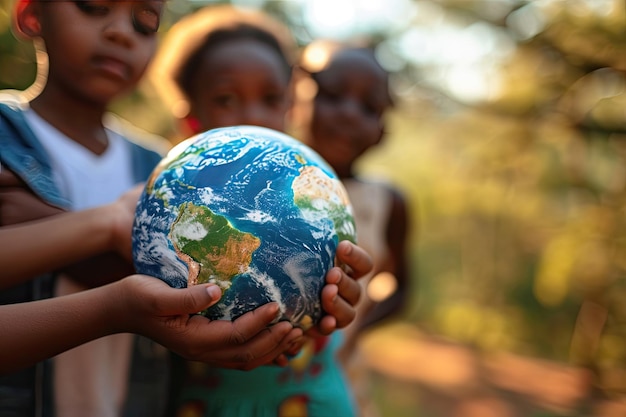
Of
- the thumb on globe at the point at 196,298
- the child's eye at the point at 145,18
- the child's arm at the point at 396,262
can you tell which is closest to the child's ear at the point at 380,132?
the child's arm at the point at 396,262

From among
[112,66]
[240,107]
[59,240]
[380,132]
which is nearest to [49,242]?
[59,240]

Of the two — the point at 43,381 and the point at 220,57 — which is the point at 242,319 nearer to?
the point at 43,381

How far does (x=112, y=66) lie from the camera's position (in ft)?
6.64

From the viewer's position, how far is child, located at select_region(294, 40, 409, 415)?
3.10 m

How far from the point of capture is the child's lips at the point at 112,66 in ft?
6.57

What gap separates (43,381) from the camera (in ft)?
6.28

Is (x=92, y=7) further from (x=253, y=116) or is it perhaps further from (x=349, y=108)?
(x=349, y=108)

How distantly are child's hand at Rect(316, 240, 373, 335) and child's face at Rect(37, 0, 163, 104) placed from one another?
3.07ft

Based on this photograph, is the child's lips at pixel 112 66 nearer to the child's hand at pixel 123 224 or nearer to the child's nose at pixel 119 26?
the child's nose at pixel 119 26

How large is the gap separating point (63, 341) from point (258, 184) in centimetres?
65

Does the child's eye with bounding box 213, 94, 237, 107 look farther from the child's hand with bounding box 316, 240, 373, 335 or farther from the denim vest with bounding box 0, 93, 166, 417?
the child's hand with bounding box 316, 240, 373, 335

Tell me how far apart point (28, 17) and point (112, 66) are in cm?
31

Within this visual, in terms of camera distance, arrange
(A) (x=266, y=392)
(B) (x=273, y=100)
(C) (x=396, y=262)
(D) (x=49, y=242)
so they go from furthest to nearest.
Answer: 1. (C) (x=396, y=262)
2. (B) (x=273, y=100)
3. (A) (x=266, y=392)
4. (D) (x=49, y=242)

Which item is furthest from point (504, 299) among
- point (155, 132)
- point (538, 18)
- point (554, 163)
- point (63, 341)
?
point (63, 341)
